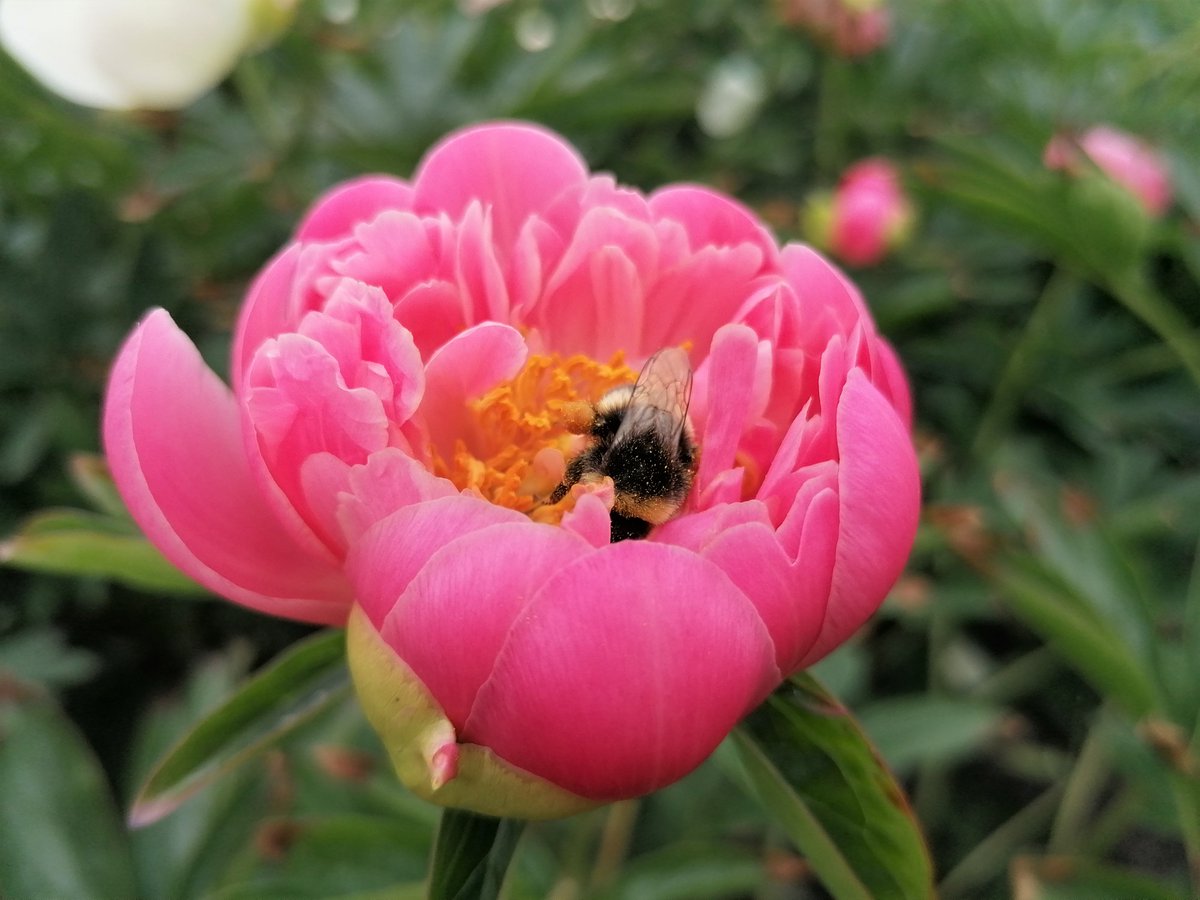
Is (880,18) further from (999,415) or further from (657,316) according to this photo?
(657,316)

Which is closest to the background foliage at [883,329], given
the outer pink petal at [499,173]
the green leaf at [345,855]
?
the green leaf at [345,855]

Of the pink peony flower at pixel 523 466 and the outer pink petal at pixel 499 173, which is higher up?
the outer pink petal at pixel 499 173

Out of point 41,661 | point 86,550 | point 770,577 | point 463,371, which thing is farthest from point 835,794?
point 41,661

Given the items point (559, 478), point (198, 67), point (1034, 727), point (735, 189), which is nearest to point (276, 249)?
point (198, 67)

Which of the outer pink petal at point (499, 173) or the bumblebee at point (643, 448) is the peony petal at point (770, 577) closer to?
the bumblebee at point (643, 448)

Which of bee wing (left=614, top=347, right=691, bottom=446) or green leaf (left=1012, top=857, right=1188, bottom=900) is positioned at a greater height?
bee wing (left=614, top=347, right=691, bottom=446)

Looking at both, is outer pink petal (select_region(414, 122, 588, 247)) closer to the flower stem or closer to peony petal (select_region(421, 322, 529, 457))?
peony petal (select_region(421, 322, 529, 457))

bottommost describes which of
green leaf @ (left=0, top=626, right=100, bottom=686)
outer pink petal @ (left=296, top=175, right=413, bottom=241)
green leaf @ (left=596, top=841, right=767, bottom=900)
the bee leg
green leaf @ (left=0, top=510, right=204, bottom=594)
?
green leaf @ (left=596, top=841, right=767, bottom=900)

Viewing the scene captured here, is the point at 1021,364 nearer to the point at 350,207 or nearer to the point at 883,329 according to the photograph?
the point at 883,329

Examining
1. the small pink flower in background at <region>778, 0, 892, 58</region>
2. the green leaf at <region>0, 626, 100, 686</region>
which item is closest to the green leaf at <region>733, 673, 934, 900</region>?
the green leaf at <region>0, 626, 100, 686</region>
